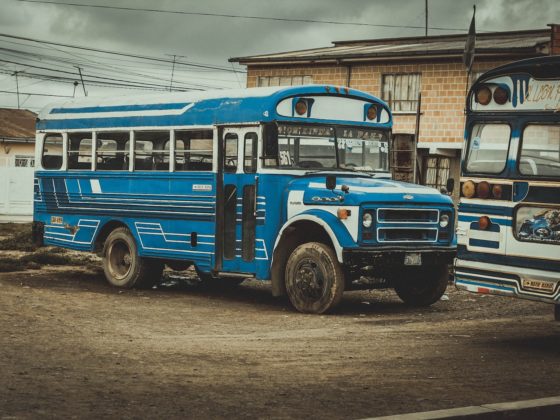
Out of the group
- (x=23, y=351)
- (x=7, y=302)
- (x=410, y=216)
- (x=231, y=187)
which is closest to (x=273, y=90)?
(x=231, y=187)

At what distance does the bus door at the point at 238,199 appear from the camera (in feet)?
47.5

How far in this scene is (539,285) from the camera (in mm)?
10531

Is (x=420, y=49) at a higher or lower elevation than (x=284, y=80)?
higher

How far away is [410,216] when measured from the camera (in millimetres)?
13617

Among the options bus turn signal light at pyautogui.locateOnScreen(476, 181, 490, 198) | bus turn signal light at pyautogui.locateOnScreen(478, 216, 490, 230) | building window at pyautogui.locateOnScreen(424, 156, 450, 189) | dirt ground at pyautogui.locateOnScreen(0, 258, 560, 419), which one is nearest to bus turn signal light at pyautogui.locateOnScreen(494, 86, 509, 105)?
bus turn signal light at pyautogui.locateOnScreen(476, 181, 490, 198)

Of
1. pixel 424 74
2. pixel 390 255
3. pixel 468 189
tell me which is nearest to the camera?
pixel 468 189

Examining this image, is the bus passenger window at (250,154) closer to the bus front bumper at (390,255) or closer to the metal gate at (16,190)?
the bus front bumper at (390,255)

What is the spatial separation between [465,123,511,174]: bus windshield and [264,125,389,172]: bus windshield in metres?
3.44

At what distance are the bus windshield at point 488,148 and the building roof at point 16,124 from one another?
36.0 meters

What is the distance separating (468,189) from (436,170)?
89.0 ft

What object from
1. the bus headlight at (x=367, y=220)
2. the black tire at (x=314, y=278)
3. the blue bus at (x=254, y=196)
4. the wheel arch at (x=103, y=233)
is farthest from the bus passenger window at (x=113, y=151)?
the bus headlight at (x=367, y=220)

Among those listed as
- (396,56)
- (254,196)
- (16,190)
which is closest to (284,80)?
(396,56)

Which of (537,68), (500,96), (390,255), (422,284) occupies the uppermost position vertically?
(537,68)

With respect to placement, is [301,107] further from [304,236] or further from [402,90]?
[402,90]
